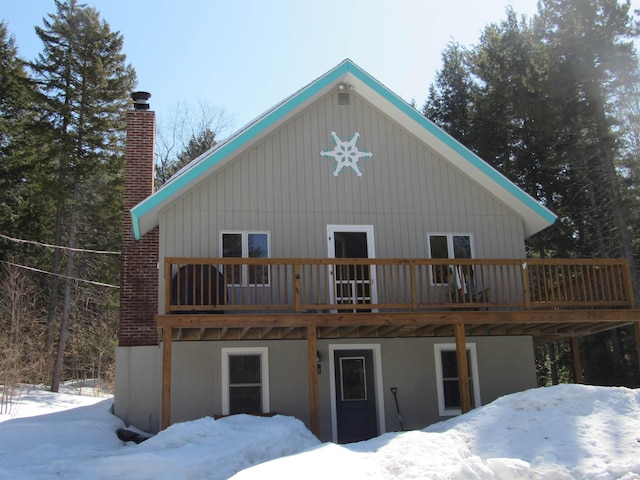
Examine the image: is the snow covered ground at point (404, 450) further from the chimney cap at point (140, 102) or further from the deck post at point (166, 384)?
the chimney cap at point (140, 102)

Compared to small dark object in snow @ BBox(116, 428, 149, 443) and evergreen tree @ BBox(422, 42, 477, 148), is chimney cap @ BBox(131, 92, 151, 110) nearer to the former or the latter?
small dark object in snow @ BBox(116, 428, 149, 443)

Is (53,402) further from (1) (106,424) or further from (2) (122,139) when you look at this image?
(2) (122,139)

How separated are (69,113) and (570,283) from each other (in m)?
21.0

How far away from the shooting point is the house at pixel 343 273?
43.3 ft

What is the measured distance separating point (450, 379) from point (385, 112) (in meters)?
6.12

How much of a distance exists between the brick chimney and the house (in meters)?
0.03

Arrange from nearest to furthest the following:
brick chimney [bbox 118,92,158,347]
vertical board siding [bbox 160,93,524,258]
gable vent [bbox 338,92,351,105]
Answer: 1. vertical board siding [bbox 160,93,524,258]
2. brick chimney [bbox 118,92,158,347]
3. gable vent [bbox 338,92,351,105]

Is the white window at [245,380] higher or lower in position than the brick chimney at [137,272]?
lower

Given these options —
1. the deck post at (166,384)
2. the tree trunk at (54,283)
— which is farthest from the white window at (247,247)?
the tree trunk at (54,283)

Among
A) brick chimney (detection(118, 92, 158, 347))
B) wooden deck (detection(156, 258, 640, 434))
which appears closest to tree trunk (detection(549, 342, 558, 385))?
wooden deck (detection(156, 258, 640, 434))

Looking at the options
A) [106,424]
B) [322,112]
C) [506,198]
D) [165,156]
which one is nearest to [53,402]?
[106,424]

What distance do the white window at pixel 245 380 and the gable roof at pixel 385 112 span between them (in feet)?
10.8

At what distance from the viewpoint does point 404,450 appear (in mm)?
8734

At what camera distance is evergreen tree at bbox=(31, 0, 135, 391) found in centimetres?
2689
